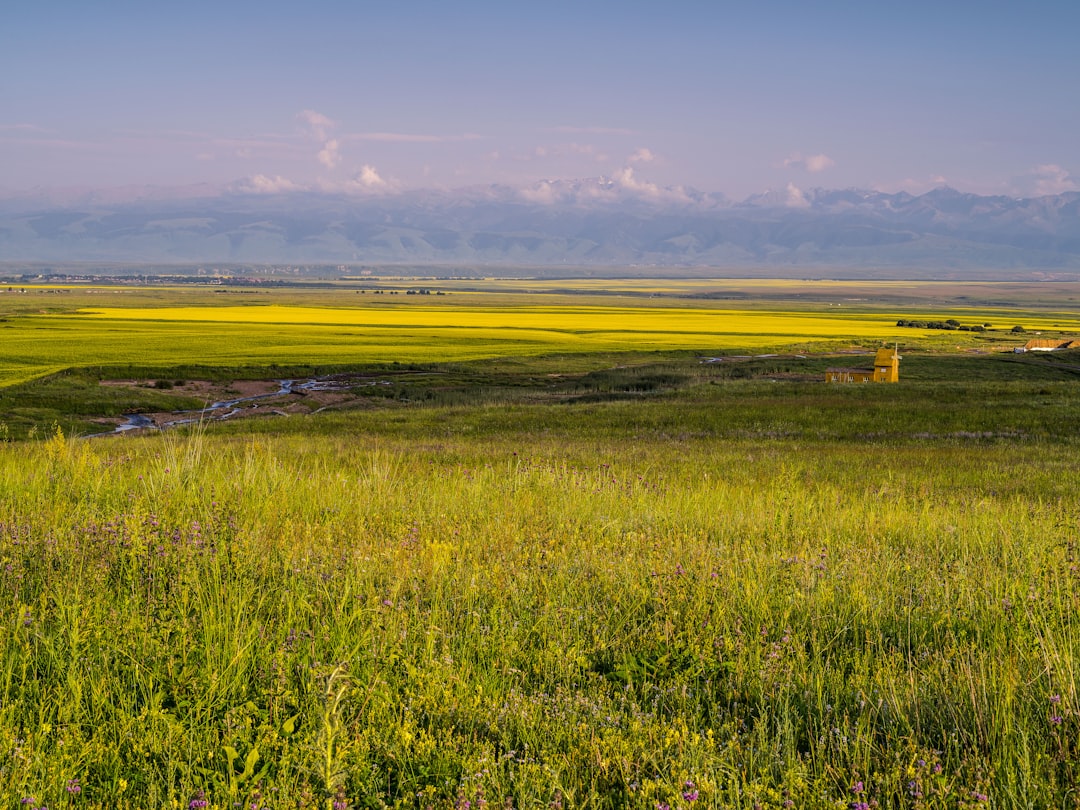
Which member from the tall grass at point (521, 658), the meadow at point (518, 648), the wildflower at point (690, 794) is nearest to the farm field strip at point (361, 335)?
the meadow at point (518, 648)

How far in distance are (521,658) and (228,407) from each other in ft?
150

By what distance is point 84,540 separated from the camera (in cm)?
693

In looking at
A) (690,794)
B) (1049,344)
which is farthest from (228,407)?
(1049,344)

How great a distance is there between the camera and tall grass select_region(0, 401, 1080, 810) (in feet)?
12.6

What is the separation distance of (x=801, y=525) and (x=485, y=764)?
5.85 metres

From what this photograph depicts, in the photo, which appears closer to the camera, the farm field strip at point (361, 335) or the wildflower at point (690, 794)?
the wildflower at point (690, 794)

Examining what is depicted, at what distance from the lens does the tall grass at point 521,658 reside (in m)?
3.85

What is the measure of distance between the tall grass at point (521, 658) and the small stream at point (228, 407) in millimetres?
26697

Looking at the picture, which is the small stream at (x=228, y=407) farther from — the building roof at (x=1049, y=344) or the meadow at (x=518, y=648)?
the building roof at (x=1049, y=344)

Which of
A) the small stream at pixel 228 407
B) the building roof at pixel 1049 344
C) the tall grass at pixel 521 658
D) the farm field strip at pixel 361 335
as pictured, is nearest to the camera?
the tall grass at pixel 521 658

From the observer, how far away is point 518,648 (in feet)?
16.8

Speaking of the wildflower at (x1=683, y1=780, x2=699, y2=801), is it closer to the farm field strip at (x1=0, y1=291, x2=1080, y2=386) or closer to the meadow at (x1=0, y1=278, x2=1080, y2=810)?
the meadow at (x1=0, y1=278, x2=1080, y2=810)

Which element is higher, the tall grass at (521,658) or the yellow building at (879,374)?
the tall grass at (521,658)

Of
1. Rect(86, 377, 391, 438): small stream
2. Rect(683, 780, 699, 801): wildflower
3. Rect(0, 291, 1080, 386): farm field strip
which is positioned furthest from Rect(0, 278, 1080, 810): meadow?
Rect(0, 291, 1080, 386): farm field strip
